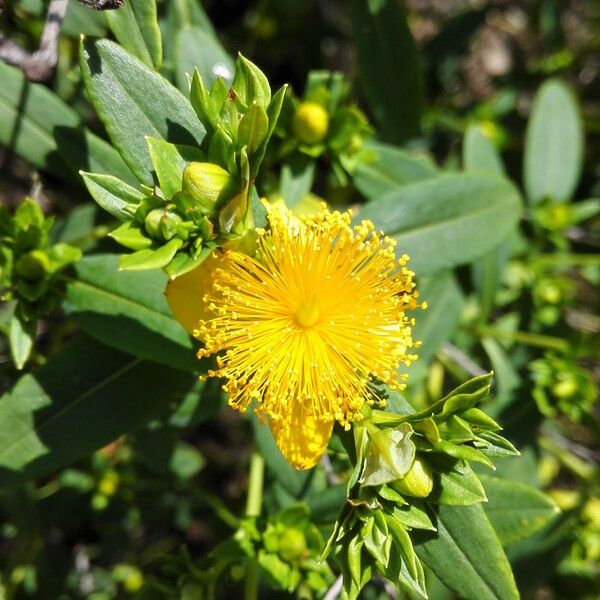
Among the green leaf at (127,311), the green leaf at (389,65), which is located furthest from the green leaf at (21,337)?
the green leaf at (389,65)

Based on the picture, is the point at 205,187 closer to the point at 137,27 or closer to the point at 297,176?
the point at 137,27

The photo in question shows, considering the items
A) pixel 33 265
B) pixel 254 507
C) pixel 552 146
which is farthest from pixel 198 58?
pixel 552 146

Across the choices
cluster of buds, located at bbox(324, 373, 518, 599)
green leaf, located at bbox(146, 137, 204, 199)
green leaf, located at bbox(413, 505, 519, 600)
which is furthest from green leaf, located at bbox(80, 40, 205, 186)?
green leaf, located at bbox(413, 505, 519, 600)

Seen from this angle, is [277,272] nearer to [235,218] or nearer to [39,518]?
[235,218]

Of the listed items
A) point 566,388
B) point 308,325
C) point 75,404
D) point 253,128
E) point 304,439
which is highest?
point 253,128

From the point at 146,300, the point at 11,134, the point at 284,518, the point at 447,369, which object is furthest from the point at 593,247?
the point at 11,134

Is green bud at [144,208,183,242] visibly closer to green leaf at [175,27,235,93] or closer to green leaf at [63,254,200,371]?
green leaf at [63,254,200,371]

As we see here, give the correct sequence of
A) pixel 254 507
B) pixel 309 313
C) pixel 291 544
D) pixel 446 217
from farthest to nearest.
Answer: pixel 446 217
pixel 254 507
pixel 291 544
pixel 309 313
